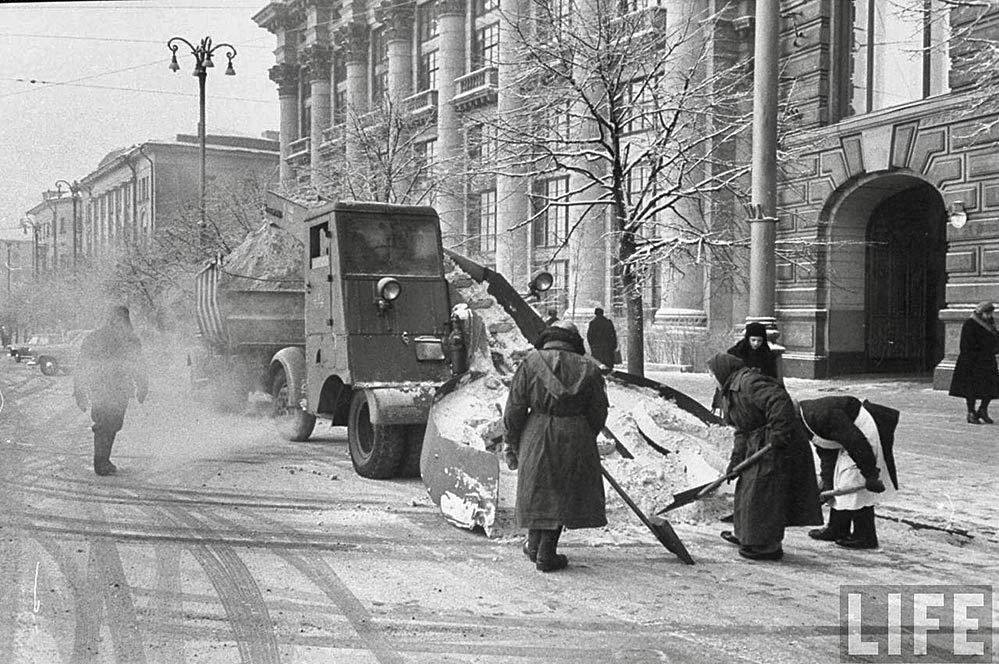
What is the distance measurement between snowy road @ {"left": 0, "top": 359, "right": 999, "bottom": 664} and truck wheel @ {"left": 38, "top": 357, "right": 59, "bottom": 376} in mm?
22608

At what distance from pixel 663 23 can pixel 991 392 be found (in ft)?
41.0

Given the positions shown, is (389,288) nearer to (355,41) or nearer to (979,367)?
(979,367)

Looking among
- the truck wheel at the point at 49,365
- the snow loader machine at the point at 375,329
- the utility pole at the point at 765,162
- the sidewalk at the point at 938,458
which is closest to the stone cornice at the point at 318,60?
the truck wheel at the point at 49,365

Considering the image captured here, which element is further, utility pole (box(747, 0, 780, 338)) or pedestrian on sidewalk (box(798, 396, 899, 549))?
utility pole (box(747, 0, 780, 338))

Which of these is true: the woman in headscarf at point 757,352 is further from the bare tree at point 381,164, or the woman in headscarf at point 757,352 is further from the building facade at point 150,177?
the building facade at point 150,177

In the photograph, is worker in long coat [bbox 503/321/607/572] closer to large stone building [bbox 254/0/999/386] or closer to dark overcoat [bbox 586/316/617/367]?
large stone building [bbox 254/0/999/386]

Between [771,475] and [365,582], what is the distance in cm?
280

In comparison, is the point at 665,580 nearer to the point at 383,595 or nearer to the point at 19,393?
the point at 383,595

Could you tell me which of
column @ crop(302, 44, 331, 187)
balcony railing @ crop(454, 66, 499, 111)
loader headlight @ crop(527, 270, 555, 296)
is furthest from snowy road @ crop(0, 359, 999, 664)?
column @ crop(302, 44, 331, 187)

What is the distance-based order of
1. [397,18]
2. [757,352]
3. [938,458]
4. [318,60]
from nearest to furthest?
[757,352], [938,458], [397,18], [318,60]

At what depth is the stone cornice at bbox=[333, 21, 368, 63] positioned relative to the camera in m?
40.2

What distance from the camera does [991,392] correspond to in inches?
507

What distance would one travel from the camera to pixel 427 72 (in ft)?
123

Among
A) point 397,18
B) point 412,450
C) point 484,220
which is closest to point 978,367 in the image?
point 412,450
